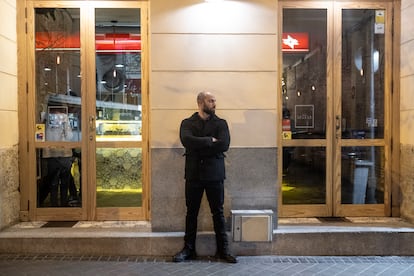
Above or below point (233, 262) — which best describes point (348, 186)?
above

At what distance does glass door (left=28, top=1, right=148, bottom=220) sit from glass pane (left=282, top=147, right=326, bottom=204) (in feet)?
6.81

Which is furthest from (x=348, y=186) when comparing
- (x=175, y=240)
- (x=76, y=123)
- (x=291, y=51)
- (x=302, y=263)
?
(x=76, y=123)

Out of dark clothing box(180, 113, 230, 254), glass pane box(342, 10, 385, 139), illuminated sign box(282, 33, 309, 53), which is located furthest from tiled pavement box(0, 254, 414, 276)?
illuminated sign box(282, 33, 309, 53)

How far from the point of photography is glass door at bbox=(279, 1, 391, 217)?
6.16m

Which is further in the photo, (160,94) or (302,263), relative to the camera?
(160,94)

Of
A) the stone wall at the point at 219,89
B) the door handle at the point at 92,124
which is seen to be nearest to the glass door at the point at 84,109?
the door handle at the point at 92,124

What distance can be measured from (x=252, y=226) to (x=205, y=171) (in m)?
0.98

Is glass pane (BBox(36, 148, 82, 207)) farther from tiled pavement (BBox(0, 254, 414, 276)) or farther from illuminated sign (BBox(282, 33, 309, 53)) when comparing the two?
illuminated sign (BBox(282, 33, 309, 53))

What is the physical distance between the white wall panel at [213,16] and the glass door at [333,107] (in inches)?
26.7

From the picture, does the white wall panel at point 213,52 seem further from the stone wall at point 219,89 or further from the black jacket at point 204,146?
the black jacket at point 204,146

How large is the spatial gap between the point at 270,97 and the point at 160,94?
1.44 m

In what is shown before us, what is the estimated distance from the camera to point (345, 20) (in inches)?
244

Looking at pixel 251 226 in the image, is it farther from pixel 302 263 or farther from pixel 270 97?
pixel 270 97

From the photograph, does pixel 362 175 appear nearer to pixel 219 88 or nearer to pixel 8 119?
pixel 219 88
